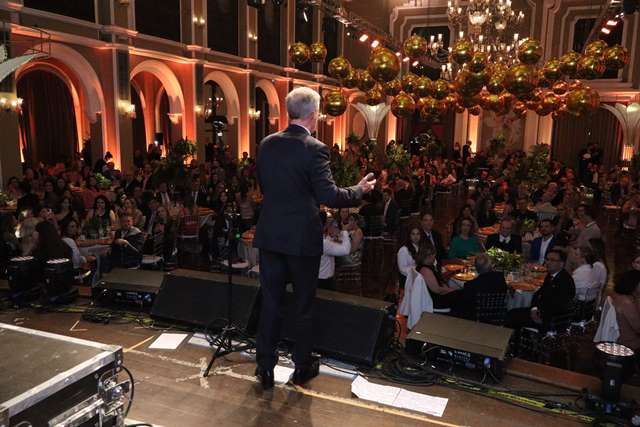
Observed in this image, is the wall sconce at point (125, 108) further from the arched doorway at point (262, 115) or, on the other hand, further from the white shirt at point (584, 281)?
the white shirt at point (584, 281)

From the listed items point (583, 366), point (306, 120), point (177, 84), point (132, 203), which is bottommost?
point (583, 366)

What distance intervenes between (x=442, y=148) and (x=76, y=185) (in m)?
16.7

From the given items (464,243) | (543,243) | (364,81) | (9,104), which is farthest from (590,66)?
(9,104)

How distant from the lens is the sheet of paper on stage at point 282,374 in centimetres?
325

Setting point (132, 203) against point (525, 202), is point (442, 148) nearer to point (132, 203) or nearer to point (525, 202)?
point (525, 202)

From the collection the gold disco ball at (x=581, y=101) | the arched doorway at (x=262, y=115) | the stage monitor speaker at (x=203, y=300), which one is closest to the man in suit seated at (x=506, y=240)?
the gold disco ball at (x=581, y=101)

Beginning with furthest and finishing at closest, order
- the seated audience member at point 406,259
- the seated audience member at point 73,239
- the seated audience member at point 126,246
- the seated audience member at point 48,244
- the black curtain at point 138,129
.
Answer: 1. the black curtain at point 138,129
2. the seated audience member at point 126,246
3. the seated audience member at point 73,239
4. the seated audience member at point 406,259
5. the seated audience member at point 48,244

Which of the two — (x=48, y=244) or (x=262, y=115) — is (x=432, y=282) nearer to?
(x=48, y=244)

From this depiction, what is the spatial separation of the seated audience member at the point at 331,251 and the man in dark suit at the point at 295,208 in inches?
76.4

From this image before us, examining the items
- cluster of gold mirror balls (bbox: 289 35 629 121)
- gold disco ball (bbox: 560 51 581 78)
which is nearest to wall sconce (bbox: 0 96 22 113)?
cluster of gold mirror balls (bbox: 289 35 629 121)

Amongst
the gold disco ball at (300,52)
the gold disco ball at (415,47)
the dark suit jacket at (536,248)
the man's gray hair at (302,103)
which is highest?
the gold disco ball at (415,47)

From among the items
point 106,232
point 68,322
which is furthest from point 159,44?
point 68,322

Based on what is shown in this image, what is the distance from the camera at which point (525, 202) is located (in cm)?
841

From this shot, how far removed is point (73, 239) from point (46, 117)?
1095 cm
